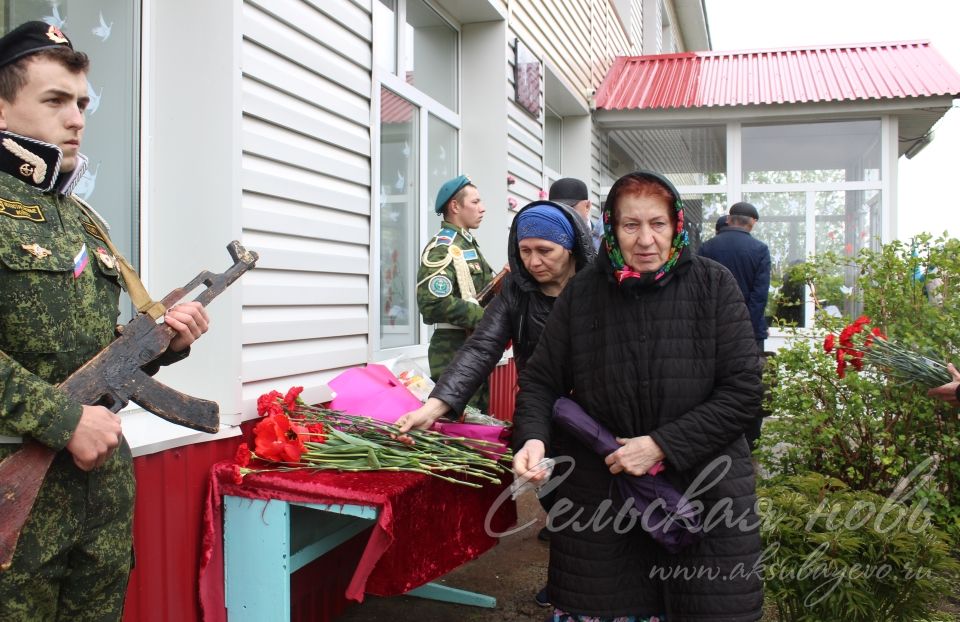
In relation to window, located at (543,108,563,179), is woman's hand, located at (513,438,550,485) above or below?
below

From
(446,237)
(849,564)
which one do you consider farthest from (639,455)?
(446,237)

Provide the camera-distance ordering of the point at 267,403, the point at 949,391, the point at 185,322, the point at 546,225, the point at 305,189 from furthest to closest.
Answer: the point at 305,189
the point at 949,391
the point at 267,403
the point at 546,225
the point at 185,322

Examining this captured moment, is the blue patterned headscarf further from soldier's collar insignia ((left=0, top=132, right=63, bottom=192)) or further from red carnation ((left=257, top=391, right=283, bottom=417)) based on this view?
soldier's collar insignia ((left=0, top=132, right=63, bottom=192))

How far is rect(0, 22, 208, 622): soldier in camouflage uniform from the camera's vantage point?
65.2 inches

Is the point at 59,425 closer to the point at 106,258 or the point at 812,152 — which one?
the point at 106,258

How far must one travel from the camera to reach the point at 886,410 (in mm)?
3895

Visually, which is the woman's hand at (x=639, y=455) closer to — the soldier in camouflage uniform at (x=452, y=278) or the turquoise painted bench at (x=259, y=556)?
the turquoise painted bench at (x=259, y=556)

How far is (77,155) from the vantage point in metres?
1.85

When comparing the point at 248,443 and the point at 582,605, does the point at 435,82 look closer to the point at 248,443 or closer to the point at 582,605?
the point at 248,443

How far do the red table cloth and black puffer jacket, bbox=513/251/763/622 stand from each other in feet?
1.65

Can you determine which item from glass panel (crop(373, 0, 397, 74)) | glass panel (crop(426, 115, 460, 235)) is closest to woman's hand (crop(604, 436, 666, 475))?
glass panel (crop(373, 0, 397, 74))

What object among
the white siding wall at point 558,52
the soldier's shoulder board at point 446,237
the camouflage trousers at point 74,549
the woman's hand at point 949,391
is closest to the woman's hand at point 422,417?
the camouflage trousers at point 74,549

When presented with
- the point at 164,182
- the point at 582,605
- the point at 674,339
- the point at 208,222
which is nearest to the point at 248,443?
the point at 208,222

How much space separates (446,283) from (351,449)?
1.45 m
